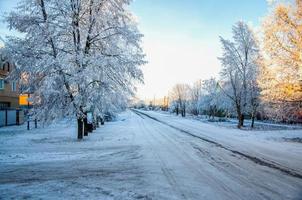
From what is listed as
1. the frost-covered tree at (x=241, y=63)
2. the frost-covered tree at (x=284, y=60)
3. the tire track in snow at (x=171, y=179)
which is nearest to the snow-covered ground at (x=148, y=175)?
the tire track in snow at (x=171, y=179)

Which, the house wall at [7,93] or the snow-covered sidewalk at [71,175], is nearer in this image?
the snow-covered sidewalk at [71,175]

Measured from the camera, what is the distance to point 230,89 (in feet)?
118

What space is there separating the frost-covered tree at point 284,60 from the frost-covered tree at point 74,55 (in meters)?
10.1

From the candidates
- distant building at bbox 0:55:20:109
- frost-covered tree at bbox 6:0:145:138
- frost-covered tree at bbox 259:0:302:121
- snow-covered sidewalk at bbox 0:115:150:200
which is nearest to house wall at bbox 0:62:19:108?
distant building at bbox 0:55:20:109

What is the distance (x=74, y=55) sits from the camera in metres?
16.0

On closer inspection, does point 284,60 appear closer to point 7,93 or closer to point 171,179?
point 171,179

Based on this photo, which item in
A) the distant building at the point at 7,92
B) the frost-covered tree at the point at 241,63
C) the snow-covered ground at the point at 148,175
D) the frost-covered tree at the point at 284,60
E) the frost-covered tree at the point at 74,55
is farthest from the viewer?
the distant building at the point at 7,92

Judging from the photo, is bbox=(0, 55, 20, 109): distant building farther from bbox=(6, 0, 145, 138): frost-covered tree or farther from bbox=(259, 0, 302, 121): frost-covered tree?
bbox=(259, 0, 302, 121): frost-covered tree

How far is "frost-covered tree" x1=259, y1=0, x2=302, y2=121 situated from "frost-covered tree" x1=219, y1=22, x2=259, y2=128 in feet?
38.4

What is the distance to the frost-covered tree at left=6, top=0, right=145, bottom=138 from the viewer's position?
52.9ft

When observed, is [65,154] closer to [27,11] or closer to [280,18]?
[27,11]

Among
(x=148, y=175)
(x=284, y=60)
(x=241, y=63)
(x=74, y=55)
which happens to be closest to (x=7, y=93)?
(x=74, y=55)

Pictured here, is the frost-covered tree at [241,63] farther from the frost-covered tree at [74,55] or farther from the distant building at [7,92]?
the distant building at [7,92]

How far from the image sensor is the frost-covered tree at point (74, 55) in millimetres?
16125
